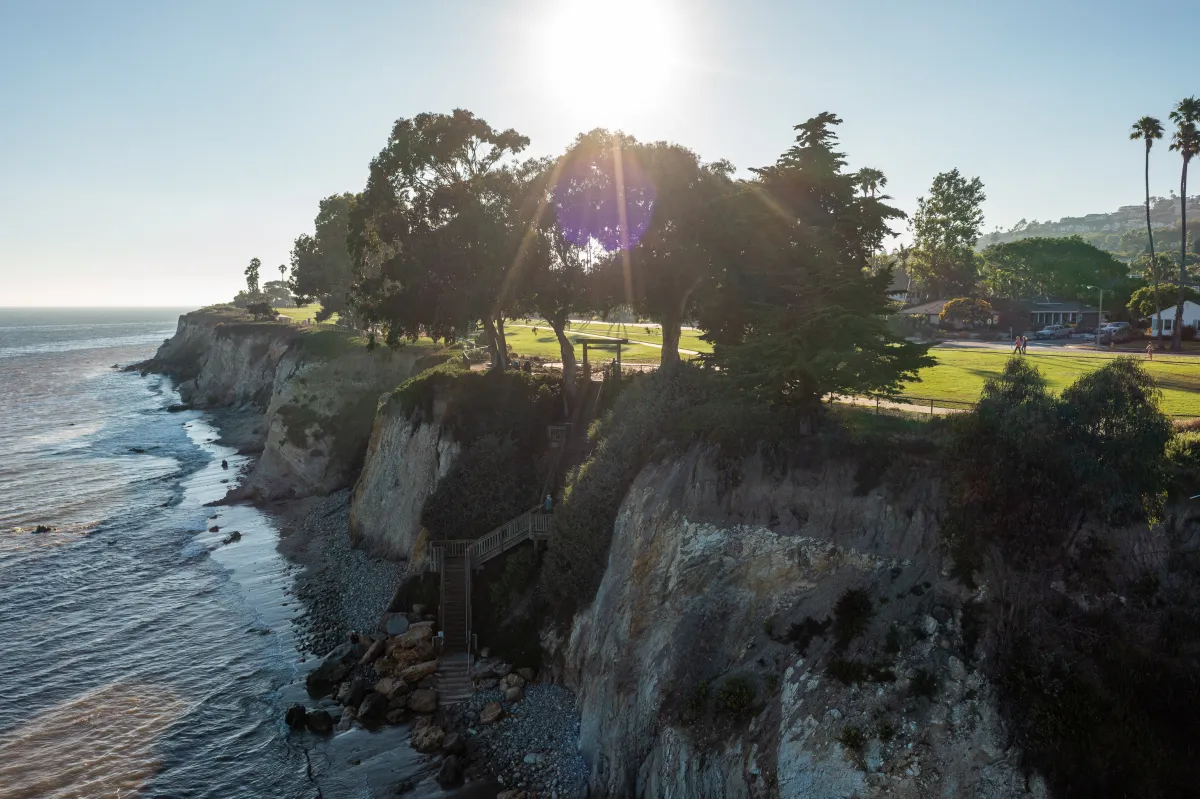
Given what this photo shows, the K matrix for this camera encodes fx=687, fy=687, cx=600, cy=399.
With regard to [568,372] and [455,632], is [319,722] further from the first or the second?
[568,372]

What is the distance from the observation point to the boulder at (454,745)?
73.7ft

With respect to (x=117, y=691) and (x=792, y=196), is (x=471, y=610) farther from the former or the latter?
(x=792, y=196)

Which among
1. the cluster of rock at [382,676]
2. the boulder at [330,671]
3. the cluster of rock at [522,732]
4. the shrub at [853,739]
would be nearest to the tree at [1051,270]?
the cluster of rock at [522,732]

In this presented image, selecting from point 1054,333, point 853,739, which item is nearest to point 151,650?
point 853,739

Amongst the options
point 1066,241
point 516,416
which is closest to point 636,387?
point 516,416

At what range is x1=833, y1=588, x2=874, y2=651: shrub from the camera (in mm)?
17859

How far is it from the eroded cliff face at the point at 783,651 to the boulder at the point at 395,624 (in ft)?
30.6

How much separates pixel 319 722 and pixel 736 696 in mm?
15441

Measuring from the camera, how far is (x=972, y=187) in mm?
88125

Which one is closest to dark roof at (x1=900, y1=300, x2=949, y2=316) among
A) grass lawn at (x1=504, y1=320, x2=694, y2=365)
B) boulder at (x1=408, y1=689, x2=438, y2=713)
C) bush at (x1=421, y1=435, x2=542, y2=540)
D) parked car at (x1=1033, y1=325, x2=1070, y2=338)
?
parked car at (x1=1033, y1=325, x2=1070, y2=338)

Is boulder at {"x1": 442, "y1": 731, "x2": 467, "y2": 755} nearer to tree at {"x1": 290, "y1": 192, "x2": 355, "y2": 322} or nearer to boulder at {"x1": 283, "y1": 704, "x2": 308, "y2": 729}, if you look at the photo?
boulder at {"x1": 283, "y1": 704, "x2": 308, "y2": 729}

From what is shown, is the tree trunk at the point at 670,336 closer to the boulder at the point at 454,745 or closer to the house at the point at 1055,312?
the boulder at the point at 454,745

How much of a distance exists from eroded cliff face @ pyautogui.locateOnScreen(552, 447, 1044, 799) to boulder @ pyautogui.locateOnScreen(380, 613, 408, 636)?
931 centimetres

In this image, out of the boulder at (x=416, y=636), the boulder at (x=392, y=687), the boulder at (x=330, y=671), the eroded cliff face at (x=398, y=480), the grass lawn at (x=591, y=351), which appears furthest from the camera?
→ the grass lawn at (x=591, y=351)
